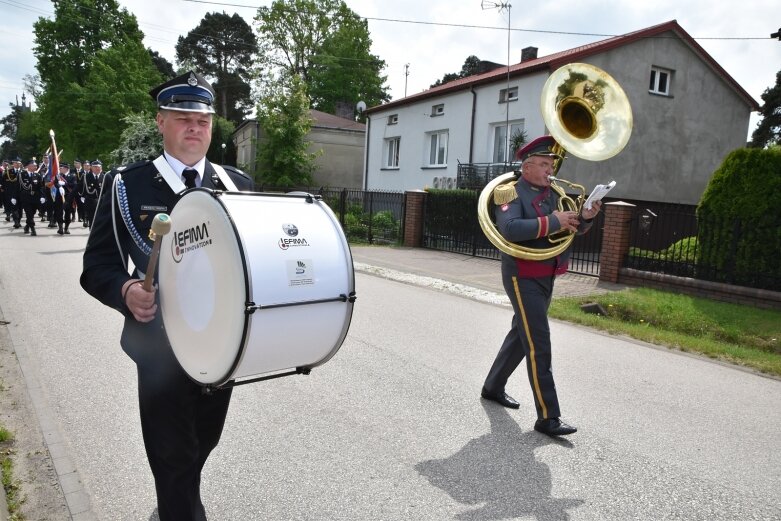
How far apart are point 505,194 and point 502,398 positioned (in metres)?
1.58

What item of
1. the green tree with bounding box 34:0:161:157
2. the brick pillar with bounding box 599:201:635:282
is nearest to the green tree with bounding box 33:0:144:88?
the green tree with bounding box 34:0:161:157

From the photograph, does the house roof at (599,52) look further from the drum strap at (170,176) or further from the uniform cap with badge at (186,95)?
the drum strap at (170,176)

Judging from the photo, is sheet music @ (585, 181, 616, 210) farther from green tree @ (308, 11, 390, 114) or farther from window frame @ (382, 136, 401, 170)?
green tree @ (308, 11, 390, 114)

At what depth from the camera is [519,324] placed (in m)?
4.43

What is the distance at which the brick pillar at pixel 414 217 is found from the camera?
1839 cm

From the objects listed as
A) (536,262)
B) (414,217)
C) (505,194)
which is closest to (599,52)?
(414,217)

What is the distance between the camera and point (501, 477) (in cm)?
358

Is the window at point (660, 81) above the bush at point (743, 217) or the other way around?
above

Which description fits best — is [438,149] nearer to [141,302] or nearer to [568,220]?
[568,220]

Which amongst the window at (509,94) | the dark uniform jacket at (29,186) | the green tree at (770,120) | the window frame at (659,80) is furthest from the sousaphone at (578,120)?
the green tree at (770,120)

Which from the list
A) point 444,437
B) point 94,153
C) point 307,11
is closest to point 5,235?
point 444,437

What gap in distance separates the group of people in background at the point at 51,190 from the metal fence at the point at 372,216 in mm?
5190

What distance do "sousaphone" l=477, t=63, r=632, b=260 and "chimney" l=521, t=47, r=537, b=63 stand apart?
2224cm

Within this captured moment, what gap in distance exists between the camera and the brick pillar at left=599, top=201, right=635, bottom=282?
12.0 meters
